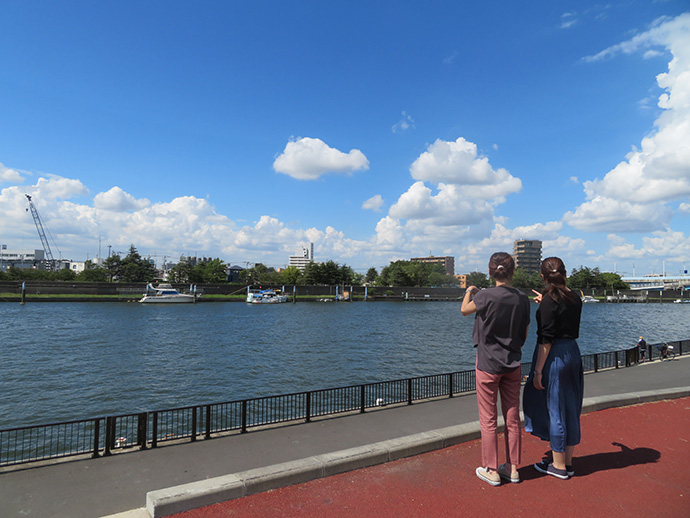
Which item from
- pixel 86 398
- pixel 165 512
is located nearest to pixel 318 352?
pixel 86 398

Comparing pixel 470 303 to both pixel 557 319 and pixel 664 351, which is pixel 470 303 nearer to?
pixel 557 319

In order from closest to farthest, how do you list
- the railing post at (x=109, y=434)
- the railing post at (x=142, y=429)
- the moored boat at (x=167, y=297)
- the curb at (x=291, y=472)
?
1. the curb at (x=291, y=472)
2. the railing post at (x=109, y=434)
3. the railing post at (x=142, y=429)
4. the moored boat at (x=167, y=297)

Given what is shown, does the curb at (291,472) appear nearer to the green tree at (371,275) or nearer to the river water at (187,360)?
the river water at (187,360)

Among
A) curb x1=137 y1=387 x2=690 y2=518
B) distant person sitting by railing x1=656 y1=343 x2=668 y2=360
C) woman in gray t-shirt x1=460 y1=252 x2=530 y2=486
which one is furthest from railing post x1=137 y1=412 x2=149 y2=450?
distant person sitting by railing x1=656 y1=343 x2=668 y2=360

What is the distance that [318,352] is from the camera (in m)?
32.1

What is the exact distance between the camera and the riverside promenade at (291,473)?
15.4ft

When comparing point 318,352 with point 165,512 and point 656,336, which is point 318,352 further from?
point 656,336

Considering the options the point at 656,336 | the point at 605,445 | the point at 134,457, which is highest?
the point at 605,445

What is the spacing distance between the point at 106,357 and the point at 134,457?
25819 mm

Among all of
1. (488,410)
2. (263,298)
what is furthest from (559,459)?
(263,298)

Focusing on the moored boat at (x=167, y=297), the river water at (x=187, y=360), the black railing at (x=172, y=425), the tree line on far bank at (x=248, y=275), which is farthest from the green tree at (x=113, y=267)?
the black railing at (x=172, y=425)

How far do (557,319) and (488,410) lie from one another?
4.50 ft

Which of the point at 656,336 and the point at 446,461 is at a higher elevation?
the point at 446,461

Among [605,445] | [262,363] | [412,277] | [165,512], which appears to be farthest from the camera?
[412,277]
